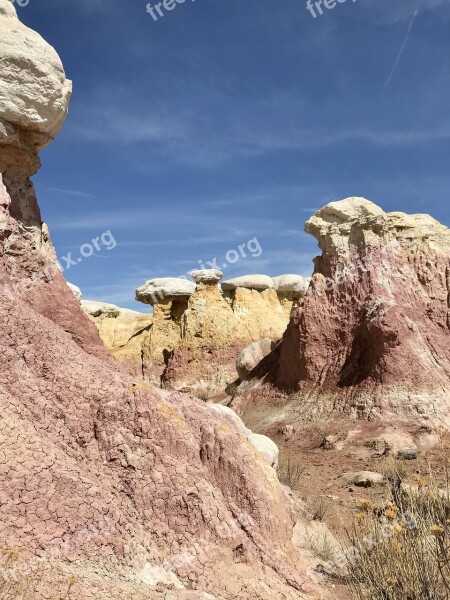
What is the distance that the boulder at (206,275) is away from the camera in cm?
2309

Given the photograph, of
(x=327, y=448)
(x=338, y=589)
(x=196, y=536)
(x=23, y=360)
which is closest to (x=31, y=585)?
(x=196, y=536)

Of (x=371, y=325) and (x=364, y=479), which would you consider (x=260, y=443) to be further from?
(x=371, y=325)

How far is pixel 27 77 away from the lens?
19.8ft

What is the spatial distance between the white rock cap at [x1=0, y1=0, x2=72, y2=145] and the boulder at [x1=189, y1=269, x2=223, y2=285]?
16.6 meters

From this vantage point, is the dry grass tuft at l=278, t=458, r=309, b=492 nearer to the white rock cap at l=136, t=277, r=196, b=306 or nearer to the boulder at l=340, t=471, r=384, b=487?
the boulder at l=340, t=471, r=384, b=487

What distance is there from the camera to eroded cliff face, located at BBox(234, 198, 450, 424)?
11.6 m

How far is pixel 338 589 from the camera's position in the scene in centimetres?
432

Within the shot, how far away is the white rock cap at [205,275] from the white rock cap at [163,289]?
0.97 meters

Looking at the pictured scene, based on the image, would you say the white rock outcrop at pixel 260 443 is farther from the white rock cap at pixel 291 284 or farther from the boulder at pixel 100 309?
the boulder at pixel 100 309

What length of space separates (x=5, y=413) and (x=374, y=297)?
10.5 meters

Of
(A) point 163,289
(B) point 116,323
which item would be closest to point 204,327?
(A) point 163,289

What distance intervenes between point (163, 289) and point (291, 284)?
639 cm

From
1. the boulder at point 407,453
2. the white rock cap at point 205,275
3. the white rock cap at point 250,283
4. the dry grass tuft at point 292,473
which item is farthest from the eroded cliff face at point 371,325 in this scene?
the white rock cap at point 250,283

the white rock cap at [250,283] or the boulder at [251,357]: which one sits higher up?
the white rock cap at [250,283]
